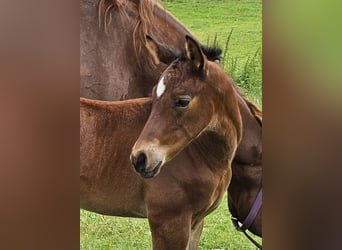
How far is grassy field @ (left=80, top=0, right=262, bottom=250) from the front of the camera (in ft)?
6.95

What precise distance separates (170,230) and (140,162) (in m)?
0.31

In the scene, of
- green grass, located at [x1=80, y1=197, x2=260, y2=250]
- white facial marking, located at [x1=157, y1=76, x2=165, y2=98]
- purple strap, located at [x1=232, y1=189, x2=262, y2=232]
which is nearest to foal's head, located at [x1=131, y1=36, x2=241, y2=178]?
white facial marking, located at [x1=157, y1=76, x2=165, y2=98]

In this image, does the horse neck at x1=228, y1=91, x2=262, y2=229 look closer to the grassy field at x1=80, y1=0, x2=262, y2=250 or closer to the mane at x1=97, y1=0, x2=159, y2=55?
the grassy field at x1=80, y1=0, x2=262, y2=250

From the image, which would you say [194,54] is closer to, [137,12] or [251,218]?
[137,12]

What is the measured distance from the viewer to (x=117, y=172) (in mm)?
2105

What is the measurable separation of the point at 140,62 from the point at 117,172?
0.48 m

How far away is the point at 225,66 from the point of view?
2127mm

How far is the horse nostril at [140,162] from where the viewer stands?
204cm

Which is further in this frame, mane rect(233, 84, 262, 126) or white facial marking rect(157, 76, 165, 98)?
mane rect(233, 84, 262, 126)

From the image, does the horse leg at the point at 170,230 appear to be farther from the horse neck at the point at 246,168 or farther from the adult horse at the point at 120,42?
the adult horse at the point at 120,42
